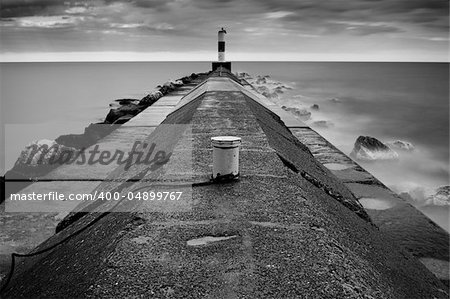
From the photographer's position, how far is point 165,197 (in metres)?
2.08

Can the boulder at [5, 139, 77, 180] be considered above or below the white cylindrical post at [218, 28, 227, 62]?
below

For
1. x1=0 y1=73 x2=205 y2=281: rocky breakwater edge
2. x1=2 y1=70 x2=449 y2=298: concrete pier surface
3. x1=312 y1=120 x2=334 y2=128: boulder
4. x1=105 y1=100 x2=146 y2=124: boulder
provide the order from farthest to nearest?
x1=312 y1=120 x2=334 y2=128: boulder < x1=105 y1=100 x2=146 y2=124: boulder < x1=0 y1=73 x2=205 y2=281: rocky breakwater edge < x1=2 y1=70 x2=449 y2=298: concrete pier surface

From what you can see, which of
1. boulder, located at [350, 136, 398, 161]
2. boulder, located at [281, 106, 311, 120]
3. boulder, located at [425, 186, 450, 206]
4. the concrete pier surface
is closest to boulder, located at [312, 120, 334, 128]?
boulder, located at [281, 106, 311, 120]

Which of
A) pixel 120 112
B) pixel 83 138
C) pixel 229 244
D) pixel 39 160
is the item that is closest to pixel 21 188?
pixel 39 160

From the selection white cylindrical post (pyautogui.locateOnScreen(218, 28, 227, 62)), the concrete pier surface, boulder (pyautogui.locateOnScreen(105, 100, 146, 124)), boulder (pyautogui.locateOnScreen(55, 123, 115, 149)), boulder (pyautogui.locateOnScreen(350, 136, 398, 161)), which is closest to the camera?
the concrete pier surface

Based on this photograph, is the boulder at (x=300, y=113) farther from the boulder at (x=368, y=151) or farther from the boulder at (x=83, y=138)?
the boulder at (x=83, y=138)

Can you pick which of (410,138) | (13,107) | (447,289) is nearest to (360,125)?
(410,138)

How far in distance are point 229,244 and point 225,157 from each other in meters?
0.63

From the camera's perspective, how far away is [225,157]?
216cm

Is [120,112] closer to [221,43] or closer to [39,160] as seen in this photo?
[39,160]

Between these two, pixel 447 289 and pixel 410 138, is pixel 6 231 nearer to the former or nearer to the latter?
pixel 447 289

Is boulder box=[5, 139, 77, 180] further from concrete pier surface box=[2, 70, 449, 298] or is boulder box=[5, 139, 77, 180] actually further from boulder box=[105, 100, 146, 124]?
boulder box=[105, 100, 146, 124]

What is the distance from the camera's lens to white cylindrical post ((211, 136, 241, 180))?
2.11m

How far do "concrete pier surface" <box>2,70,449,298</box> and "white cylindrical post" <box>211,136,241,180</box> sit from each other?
0.05 m
